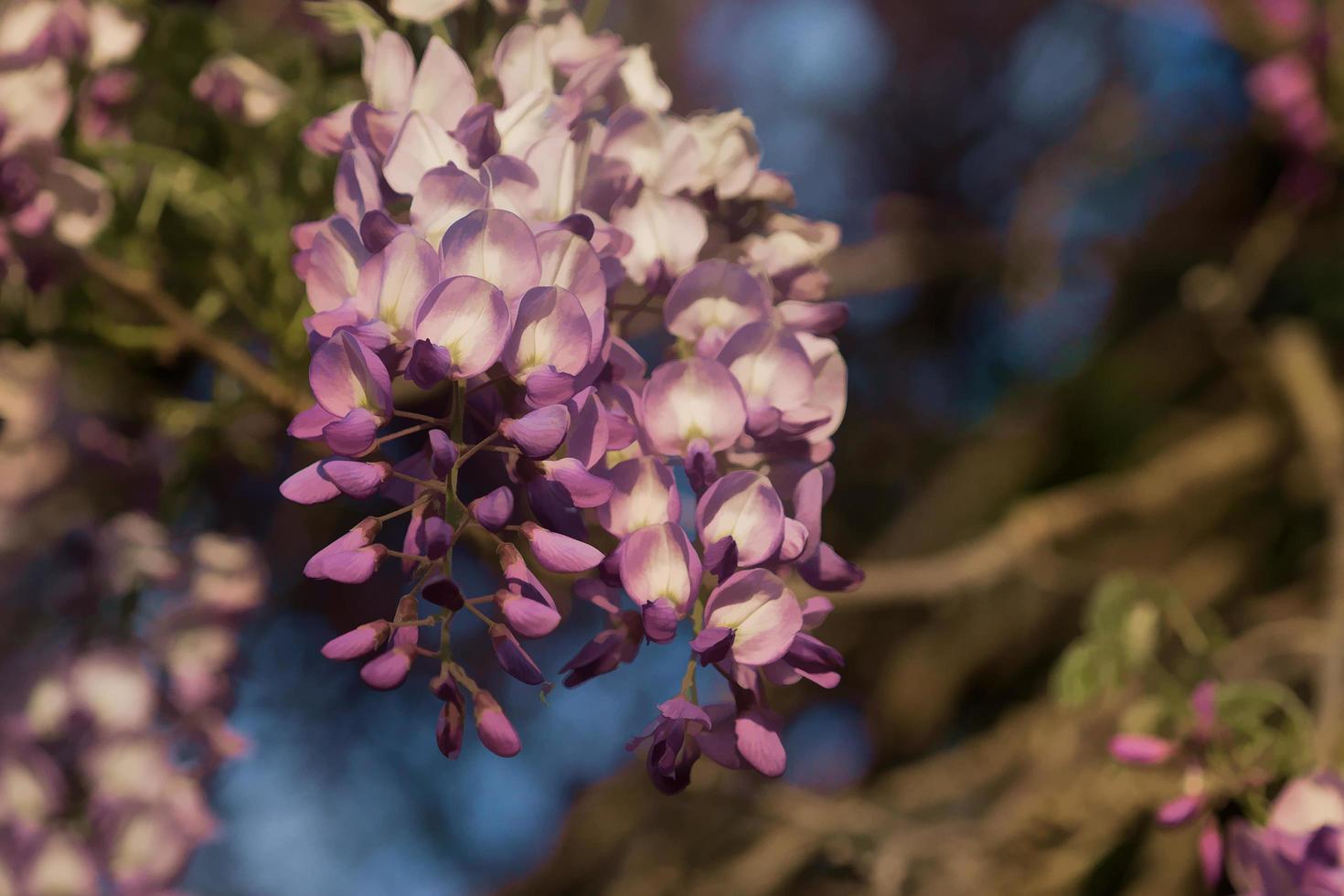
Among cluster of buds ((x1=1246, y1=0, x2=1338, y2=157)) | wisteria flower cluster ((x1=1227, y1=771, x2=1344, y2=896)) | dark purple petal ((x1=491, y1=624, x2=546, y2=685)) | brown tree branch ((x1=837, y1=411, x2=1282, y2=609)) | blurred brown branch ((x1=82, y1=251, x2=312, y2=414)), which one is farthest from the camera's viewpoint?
cluster of buds ((x1=1246, y1=0, x2=1338, y2=157))

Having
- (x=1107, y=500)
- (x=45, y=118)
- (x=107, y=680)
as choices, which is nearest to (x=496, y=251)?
(x=45, y=118)

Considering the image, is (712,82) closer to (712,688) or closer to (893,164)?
(893,164)

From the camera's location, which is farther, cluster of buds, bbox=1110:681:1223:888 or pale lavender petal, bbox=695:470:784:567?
cluster of buds, bbox=1110:681:1223:888

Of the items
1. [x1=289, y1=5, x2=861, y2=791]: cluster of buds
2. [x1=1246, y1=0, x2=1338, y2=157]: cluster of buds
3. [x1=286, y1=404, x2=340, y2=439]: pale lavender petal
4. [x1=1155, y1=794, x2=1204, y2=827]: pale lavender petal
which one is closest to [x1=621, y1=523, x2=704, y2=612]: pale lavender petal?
[x1=289, y1=5, x2=861, y2=791]: cluster of buds

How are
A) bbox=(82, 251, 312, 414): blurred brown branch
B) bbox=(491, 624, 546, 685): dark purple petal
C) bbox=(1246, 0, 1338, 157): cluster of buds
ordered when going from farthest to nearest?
1. bbox=(1246, 0, 1338, 157): cluster of buds
2. bbox=(82, 251, 312, 414): blurred brown branch
3. bbox=(491, 624, 546, 685): dark purple petal

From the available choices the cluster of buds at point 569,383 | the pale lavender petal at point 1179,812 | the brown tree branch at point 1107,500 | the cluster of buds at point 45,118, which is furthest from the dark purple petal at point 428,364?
the brown tree branch at point 1107,500

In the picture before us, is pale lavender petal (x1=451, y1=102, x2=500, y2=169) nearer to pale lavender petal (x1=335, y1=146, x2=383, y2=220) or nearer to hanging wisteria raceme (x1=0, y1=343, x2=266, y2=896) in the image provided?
pale lavender petal (x1=335, y1=146, x2=383, y2=220)

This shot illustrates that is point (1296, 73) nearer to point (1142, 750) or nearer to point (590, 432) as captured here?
point (1142, 750)
